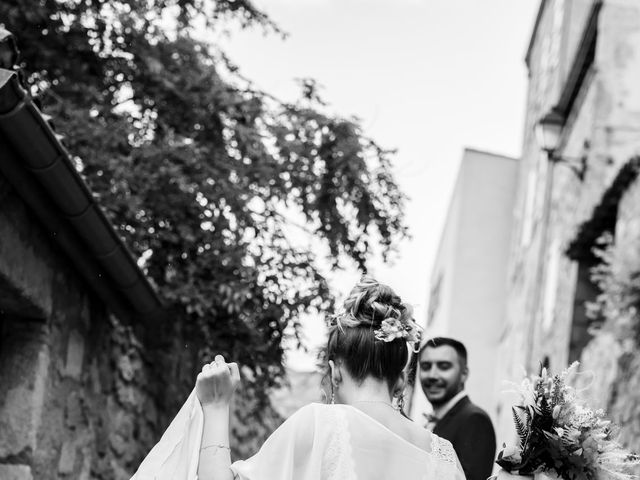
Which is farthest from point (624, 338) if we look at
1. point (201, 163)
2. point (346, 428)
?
point (346, 428)

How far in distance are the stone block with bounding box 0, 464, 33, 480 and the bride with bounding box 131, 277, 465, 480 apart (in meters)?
2.19

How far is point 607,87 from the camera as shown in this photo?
532 inches

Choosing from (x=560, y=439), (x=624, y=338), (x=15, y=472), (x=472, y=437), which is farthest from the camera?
(x=624, y=338)

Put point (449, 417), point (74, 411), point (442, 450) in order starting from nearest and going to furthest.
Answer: point (442, 450)
point (449, 417)
point (74, 411)

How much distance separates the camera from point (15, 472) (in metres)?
5.84

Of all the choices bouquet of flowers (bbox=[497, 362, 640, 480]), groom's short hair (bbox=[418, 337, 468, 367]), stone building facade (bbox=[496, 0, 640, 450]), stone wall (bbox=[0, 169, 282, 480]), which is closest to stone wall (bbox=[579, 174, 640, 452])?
stone building facade (bbox=[496, 0, 640, 450])

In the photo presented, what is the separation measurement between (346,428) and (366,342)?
10.3 inches

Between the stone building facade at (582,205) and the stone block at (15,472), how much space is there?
4.26 m

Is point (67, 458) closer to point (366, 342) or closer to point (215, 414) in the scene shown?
point (215, 414)

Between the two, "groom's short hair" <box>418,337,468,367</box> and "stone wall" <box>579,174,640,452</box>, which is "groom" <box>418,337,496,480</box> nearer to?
"groom's short hair" <box>418,337,468,367</box>

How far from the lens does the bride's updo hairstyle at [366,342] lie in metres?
3.54

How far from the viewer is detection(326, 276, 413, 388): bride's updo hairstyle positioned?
11.6ft

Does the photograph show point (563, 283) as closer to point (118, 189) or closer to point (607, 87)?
point (607, 87)

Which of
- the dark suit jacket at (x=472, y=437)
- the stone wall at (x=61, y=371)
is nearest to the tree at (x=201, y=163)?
the stone wall at (x=61, y=371)
